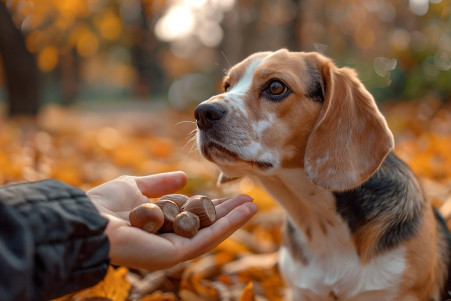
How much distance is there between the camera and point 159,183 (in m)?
2.16

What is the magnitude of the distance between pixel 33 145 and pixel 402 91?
688cm

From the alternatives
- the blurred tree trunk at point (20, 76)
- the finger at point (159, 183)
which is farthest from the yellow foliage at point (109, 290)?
the blurred tree trunk at point (20, 76)

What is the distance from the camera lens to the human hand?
164 centimetres

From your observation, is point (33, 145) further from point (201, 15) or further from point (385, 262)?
point (201, 15)

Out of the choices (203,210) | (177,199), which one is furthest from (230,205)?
(177,199)

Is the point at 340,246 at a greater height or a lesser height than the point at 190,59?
greater

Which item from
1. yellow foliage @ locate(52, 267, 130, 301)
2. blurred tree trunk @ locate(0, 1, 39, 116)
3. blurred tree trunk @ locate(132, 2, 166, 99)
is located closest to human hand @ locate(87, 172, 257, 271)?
yellow foliage @ locate(52, 267, 130, 301)

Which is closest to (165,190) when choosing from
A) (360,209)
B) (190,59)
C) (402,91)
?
(360,209)

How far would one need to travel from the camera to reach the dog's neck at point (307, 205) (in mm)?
2275

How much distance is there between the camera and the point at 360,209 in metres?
2.24

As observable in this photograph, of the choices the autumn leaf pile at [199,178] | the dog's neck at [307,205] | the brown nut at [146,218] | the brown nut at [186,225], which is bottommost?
the autumn leaf pile at [199,178]

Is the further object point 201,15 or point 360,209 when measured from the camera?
point 201,15

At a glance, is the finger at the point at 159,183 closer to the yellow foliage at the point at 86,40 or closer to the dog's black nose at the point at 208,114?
the dog's black nose at the point at 208,114

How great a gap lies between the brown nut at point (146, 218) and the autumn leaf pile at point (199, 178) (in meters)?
0.57
